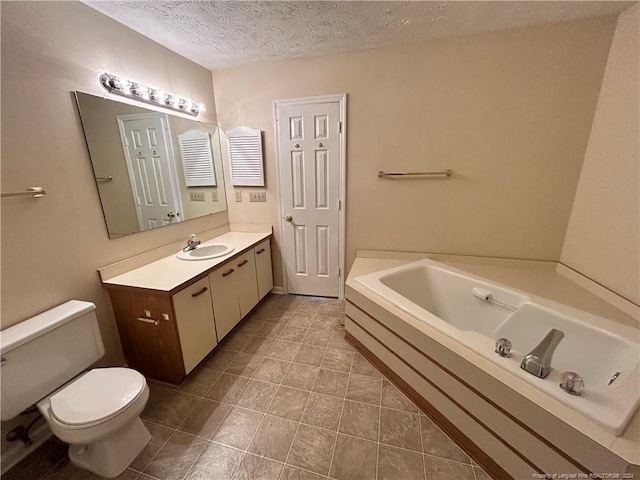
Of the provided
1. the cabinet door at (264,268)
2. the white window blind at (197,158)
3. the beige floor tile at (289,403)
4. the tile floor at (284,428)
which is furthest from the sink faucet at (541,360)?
the white window blind at (197,158)

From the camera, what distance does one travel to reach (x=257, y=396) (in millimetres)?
1610

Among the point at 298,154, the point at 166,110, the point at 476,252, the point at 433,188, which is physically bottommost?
the point at 476,252

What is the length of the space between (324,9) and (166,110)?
1394 millimetres

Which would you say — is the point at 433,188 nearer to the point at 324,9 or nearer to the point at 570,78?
the point at 570,78

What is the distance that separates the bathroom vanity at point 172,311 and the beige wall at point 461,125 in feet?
4.17

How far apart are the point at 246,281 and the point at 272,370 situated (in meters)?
0.79

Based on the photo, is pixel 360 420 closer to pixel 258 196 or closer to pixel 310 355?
pixel 310 355

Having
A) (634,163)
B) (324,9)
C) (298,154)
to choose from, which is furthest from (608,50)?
(298,154)

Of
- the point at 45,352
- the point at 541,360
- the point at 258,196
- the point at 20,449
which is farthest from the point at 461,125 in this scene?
the point at 20,449

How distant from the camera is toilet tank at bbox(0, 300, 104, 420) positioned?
1.07m

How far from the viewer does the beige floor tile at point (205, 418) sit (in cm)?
140

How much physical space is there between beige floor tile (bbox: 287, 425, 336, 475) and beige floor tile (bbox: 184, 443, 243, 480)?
28cm

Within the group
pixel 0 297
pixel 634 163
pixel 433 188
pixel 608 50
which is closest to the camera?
pixel 0 297

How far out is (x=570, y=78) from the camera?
1768 millimetres
